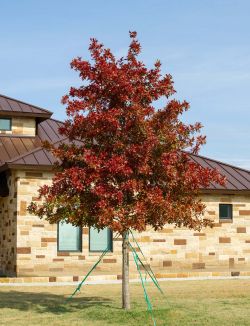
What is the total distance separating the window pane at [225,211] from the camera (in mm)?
28844

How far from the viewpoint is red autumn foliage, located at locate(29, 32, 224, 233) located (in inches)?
576

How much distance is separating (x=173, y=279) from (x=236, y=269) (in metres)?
5.61

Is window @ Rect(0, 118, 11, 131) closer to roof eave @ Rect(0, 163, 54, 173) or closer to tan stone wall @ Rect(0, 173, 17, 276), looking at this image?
tan stone wall @ Rect(0, 173, 17, 276)

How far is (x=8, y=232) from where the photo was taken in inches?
1024

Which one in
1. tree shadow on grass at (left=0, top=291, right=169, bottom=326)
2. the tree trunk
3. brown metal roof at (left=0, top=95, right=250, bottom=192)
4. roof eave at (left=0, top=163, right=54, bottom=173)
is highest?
brown metal roof at (left=0, top=95, right=250, bottom=192)

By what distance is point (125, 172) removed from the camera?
14469 mm

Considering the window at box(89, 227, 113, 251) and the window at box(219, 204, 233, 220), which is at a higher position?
the window at box(219, 204, 233, 220)

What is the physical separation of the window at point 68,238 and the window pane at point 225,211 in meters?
6.89

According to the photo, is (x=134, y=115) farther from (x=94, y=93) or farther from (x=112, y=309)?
(x=112, y=309)

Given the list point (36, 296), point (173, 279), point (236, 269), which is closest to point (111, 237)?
point (173, 279)

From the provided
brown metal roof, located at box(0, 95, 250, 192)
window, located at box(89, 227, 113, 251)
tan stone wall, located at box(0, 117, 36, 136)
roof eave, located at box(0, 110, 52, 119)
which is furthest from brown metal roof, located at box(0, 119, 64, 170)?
window, located at box(89, 227, 113, 251)

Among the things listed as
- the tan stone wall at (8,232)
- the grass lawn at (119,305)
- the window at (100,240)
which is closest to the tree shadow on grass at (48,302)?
the grass lawn at (119,305)

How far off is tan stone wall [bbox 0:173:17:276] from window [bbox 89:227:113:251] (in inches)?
126

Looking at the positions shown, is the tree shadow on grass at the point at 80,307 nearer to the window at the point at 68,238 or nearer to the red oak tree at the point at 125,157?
the red oak tree at the point at 125,157
